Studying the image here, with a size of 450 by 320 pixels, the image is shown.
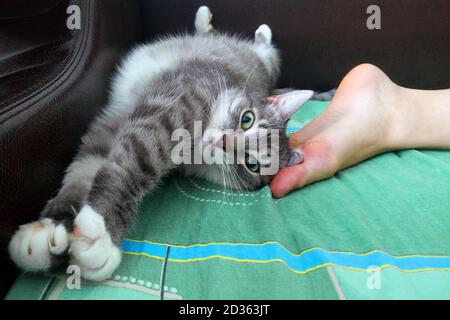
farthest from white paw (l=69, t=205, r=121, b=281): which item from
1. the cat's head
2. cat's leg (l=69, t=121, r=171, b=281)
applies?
the cat's head

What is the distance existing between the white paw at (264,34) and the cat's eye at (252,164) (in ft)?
2.64

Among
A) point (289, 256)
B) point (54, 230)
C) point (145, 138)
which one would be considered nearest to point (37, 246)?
point (54, 230)

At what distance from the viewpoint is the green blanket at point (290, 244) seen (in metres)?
0.75

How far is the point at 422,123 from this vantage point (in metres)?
1.40

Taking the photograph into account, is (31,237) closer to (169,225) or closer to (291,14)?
(169,225)

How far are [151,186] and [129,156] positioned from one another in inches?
3.7

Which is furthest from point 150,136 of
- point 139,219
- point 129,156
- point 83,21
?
point 83,21

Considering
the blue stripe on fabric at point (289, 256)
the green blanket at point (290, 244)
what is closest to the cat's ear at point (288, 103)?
the green blanket at point (290, 244)

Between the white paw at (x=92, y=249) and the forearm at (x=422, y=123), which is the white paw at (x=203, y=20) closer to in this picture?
the forearm at (x=422, y=123)

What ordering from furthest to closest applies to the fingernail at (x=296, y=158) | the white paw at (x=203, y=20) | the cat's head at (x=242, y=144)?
the white paw at (x=203, y=20) → the fingernail at (x=296, y=158) → the cat's head at (x=242, y=144)

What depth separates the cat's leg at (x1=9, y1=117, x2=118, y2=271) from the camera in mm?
700

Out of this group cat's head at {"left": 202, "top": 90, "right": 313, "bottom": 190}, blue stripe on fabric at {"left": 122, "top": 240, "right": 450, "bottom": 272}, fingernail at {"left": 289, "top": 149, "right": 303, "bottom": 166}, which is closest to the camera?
blue stripe on fabric at {"left": 122, "top": 240, "right": 450, "bottom": 272}

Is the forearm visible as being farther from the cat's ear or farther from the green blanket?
the cat's ear

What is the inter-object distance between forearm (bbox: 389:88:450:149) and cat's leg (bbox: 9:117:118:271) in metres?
1.10
